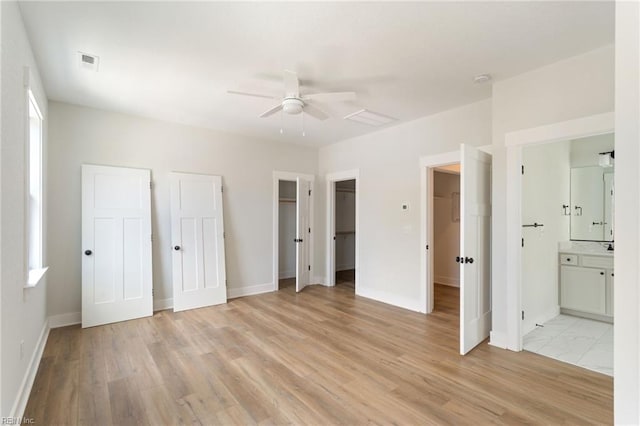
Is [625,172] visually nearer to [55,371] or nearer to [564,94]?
Result: [564,94]

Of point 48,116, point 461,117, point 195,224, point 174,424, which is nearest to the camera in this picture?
point 174,424

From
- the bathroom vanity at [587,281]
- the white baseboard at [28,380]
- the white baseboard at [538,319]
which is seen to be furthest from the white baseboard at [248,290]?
the bathroom vanity at [587,281]

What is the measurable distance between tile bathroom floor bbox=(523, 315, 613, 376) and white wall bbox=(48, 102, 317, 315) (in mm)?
4022

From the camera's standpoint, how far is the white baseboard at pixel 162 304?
14.4ft

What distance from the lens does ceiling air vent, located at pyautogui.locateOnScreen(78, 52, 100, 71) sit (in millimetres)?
2637

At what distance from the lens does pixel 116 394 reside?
234 centimetres

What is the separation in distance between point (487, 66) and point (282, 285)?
4.82m

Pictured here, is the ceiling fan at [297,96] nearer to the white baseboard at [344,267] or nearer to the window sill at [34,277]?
the window sill at [34,277]

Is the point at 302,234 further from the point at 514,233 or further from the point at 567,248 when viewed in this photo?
Result: the point at 567,248

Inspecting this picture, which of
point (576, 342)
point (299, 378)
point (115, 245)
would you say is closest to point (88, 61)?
point (115, 245)

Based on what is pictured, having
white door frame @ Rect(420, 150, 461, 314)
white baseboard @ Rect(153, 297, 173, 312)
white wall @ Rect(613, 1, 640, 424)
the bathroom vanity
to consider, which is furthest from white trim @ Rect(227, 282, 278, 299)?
white wall @ Rect(613, 1, 640, 424)

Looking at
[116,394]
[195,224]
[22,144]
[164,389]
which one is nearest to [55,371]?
[116,394]

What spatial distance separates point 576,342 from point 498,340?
0.89 meters

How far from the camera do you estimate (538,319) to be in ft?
12.3
